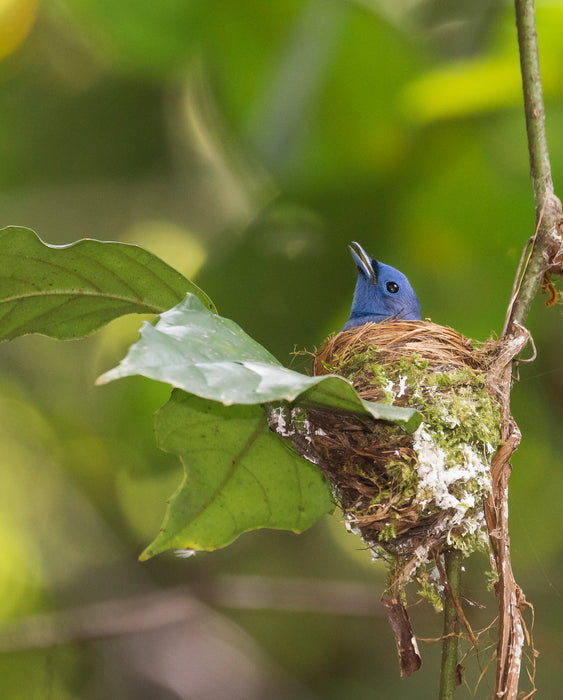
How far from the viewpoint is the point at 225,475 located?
147 centimetres

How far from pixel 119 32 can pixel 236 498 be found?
252 cm

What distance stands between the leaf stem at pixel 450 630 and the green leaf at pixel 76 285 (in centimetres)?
76

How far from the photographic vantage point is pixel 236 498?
4.92ft

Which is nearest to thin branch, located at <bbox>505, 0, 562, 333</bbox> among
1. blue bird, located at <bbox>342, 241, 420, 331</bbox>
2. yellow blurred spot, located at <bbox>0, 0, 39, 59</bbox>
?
blue bird, located at <bbox>342, 241, 420, 331</bbox>

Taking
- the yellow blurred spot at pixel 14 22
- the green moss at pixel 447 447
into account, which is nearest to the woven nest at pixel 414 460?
the green moss at pixel 447 447

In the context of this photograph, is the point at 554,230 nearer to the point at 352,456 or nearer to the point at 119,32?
the point at 352,456

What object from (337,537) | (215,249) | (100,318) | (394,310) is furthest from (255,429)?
(337,537)

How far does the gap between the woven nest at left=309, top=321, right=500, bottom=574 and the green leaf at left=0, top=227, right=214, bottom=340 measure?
414mm

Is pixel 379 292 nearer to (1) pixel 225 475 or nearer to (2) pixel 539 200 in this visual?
(2) pixel 539 200

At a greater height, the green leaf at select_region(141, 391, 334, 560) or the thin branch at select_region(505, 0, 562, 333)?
the thin branch at select_region(505, 0, 562, 333)

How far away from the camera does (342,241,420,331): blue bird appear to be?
2881mm

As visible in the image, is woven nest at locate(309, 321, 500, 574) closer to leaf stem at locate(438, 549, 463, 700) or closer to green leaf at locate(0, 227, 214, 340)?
leaf stem at locate(438, 549, 463, 700)

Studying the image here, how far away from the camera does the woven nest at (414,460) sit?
1558mm

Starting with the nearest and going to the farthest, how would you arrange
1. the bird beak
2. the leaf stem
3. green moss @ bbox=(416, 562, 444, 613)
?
1. the leaf stem
2. green moss @ bbox=(416, 562, 444, 613)
3. the bird beak
